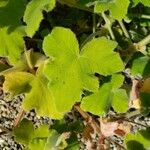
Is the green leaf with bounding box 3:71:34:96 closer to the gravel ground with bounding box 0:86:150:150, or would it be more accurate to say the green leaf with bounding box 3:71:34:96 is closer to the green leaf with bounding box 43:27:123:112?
the green leaf with bounding box 43:27:123:112

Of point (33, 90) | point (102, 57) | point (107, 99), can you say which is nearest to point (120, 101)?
point (107, 99)

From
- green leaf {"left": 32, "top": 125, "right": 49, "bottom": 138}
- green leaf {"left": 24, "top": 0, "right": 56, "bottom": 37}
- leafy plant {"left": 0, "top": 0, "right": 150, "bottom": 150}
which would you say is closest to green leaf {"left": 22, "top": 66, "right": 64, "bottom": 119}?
leafy plant {"left": 0, "top": 0, "right": 150, "bottom": 150}

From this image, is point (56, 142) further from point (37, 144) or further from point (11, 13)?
point (11, 13)

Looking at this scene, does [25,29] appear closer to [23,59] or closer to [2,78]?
[23,59]

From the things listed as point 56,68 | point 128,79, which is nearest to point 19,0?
point 56,68

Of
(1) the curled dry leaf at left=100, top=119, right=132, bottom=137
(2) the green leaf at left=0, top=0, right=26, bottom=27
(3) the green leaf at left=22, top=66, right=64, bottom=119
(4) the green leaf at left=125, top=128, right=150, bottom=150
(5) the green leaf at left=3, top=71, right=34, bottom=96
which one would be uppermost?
(2) the green leaf at left=0, top=0, right=26, bottom=27
